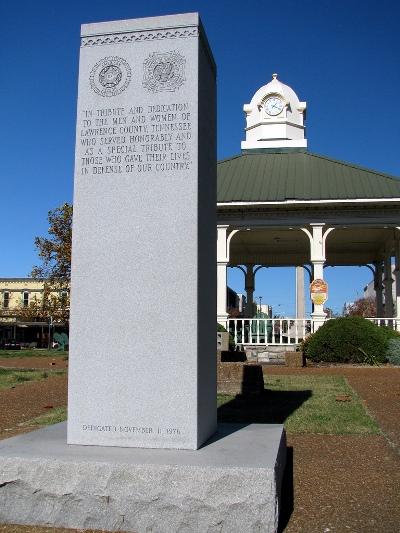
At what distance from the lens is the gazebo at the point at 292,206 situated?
20625mm

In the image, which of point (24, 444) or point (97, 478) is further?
point (24, 444)

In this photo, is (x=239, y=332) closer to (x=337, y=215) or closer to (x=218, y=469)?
(x=337, y=215)

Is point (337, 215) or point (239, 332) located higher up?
point (337, 215)

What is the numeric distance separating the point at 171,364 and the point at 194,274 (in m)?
0.73

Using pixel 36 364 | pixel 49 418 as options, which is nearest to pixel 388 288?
pixel 36 364

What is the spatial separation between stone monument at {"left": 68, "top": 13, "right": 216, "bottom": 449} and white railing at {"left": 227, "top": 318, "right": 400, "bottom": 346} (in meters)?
15.6

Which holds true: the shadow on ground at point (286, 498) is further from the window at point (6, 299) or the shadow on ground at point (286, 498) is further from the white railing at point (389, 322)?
the window at point (6, 299)

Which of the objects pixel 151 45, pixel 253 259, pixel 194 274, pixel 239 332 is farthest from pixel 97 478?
pixel 253 259

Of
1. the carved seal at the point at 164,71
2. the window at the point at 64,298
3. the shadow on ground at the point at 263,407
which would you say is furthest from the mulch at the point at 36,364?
the window at the point at 64,298

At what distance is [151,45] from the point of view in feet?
16.6

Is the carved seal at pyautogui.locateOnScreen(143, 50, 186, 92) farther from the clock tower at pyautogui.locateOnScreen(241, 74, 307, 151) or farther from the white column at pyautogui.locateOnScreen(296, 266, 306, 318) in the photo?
the white column at pyautogui.locateOnScreen(296, 266, 306, 318)

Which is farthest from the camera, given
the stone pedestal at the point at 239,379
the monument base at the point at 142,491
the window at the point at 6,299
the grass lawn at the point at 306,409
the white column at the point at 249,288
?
the window at the point at 6,299

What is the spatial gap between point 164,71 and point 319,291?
16.2m

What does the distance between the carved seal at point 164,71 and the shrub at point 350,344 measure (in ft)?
43.2
